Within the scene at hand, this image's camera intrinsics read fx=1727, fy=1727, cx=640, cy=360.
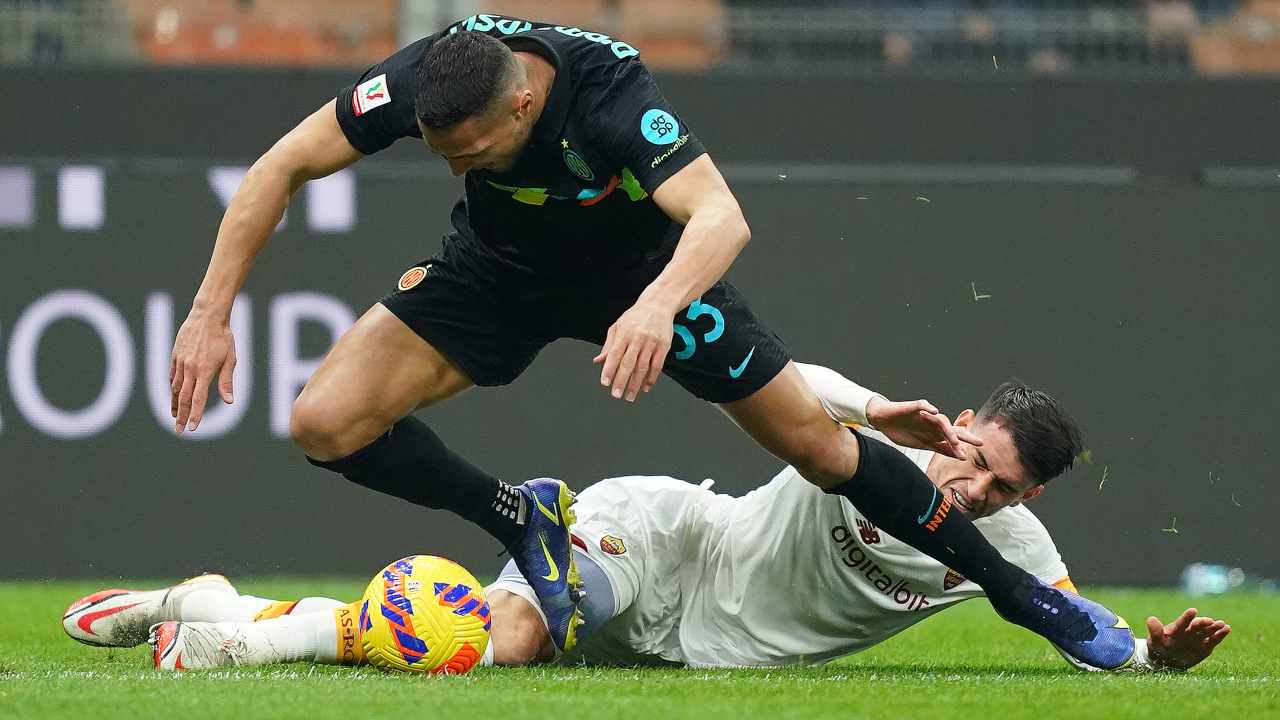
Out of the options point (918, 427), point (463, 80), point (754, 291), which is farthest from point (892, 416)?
point (754, 291)

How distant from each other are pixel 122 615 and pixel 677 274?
6.48 feet

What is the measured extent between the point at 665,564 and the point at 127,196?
4421 mm

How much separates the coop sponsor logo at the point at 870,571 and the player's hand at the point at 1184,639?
2.08ft

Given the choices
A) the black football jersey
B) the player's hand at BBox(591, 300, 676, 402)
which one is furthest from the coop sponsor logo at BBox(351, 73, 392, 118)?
the player's hand at BBox(591, 300, 676, 402)

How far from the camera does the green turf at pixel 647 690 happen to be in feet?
11.5

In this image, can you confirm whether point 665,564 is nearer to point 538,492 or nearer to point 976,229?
point 538,492

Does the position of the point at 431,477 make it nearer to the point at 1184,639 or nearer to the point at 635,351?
the point at 635,351

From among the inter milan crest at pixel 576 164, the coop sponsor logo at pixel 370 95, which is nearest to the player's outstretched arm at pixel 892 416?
the inter milan crest at pixel 576 164

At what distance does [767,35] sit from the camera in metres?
9.63

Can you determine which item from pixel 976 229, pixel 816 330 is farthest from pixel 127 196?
pixel 976 229

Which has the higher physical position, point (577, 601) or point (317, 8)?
point (317, 8)

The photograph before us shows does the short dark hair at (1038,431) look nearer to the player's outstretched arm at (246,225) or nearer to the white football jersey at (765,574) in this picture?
the white football jersey at (765,574)

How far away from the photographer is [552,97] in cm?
422

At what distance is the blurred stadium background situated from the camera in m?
8.00
